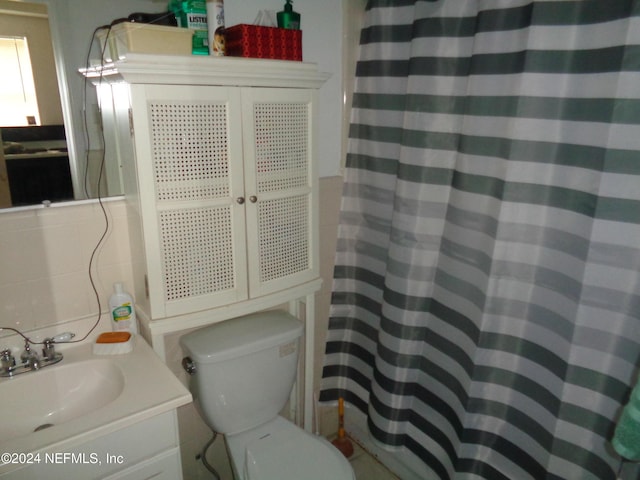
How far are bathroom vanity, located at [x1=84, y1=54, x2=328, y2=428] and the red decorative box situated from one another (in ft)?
0.21

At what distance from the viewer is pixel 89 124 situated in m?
1.31

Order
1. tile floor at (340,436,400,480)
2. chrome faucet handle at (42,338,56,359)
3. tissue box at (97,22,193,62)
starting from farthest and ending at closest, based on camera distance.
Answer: tile floor at (340,436,400,480) < chrome faucet handle at (42,338,56,359) < tissue box at (97,22,193,62)

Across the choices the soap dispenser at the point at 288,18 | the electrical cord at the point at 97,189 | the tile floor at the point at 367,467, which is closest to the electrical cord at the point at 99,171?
the electrical cord at the point at 97,189

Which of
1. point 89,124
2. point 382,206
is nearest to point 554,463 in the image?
point 382,206

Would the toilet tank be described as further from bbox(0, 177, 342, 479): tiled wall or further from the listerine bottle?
the listerine bottle

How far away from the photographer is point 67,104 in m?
1.26

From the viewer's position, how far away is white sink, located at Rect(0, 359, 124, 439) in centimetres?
116

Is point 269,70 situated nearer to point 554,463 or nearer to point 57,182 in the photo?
point 57,182

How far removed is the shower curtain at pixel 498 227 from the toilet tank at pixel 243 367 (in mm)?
368

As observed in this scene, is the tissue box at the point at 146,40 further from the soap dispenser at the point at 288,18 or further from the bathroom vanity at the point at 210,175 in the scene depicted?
the soap dispenser at the point at 288,18

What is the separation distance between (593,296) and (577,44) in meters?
0.58

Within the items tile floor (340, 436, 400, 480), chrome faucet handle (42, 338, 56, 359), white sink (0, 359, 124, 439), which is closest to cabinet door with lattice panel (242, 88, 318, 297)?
white sink (0, 359, 124, 439)

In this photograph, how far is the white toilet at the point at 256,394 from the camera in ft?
4.58

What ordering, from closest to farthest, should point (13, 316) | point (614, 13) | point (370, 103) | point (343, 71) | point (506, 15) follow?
point (614, 13)
point (506, 15)
point (13, 316)
point (370, 103)
point (343, 71)
